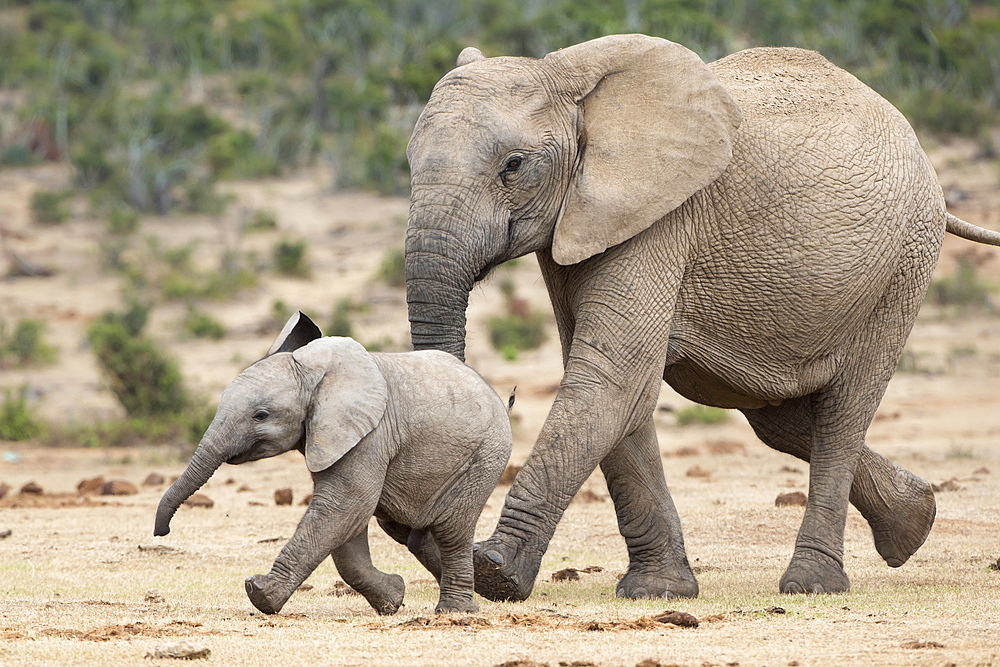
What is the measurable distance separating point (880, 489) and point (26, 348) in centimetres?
1267

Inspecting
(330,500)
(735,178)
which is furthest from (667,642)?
(735,178)

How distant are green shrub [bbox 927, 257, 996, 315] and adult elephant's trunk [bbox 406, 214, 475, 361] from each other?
14.1 meters

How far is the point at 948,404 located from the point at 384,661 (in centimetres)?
1227

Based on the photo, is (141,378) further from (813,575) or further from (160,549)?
(813,575)

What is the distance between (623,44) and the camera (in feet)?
22.7

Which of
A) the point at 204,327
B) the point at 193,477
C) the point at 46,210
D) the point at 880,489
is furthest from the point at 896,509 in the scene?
the point at 46,210

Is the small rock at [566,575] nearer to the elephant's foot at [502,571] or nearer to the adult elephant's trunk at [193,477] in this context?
the elephant's foot at [502,571]

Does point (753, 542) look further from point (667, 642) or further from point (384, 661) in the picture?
point (384, 661)

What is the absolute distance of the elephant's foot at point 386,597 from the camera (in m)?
6.16

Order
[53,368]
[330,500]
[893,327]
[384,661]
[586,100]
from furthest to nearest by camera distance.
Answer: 1. [53,368]
2. [893,327]
3. [586,100]
4. [330,500]
5. [384,661]

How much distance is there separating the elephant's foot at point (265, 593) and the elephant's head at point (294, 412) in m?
0.39

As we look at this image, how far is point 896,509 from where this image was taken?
7.83 metres

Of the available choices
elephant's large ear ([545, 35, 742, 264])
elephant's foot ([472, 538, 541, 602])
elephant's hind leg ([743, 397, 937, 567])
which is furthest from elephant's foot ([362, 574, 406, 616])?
elephant's hind leg ([743, 397, 937, 567])

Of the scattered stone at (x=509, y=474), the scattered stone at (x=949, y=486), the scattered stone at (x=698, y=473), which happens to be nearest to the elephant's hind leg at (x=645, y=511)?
the scattered stone at (x=509, y=474)
